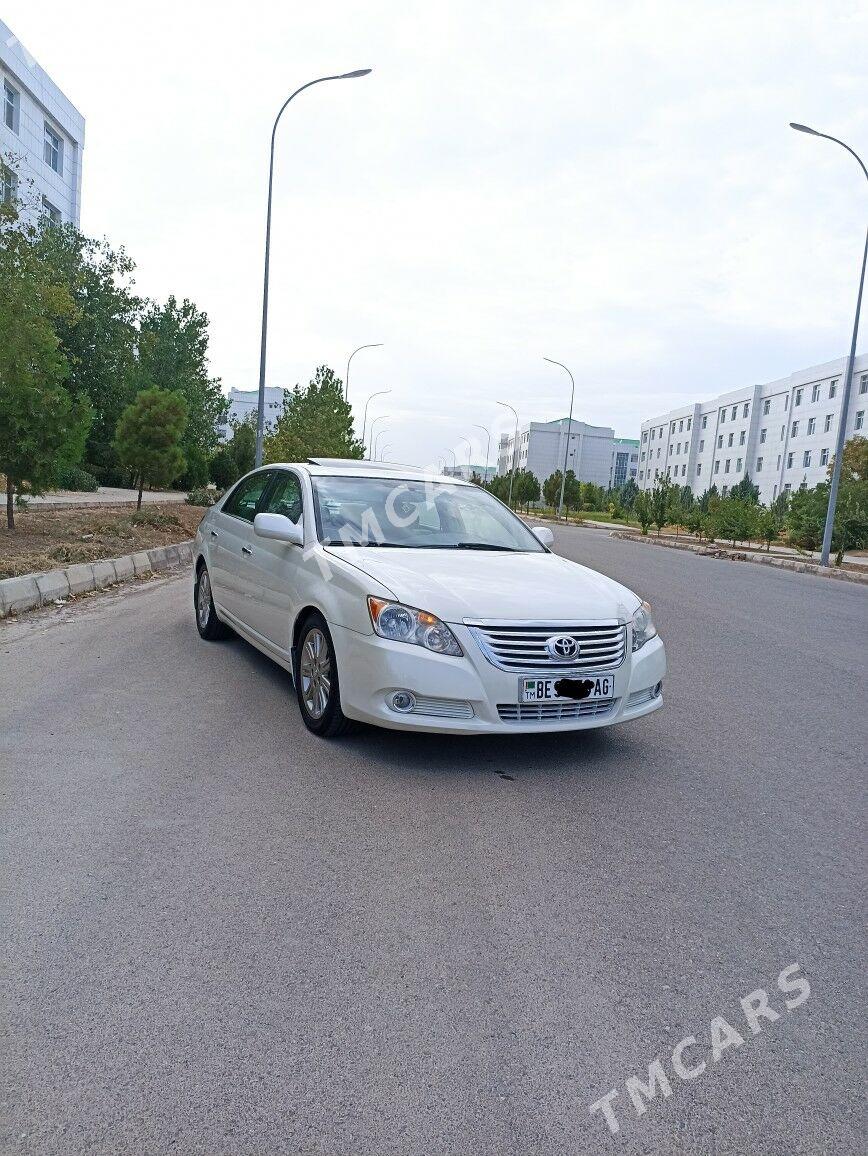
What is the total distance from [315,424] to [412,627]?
4068 centimetres

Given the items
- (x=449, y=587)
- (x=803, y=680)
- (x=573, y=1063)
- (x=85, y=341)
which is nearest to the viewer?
(x=573, y=1063)

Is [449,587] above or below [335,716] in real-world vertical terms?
above

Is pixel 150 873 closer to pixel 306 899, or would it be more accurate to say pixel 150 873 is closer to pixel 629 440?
pixel 306 899

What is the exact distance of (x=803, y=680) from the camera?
24.0 feet

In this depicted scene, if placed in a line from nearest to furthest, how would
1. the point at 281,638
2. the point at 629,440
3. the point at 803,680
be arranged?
the point at 281,638, the point at 803,680, the point at 629,440

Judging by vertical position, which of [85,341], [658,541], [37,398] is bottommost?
[658,541]

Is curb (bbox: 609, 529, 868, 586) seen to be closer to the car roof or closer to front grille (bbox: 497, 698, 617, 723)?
the car roof

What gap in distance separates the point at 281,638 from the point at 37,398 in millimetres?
8379

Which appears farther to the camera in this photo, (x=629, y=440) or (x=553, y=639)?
(x=629, y=440)

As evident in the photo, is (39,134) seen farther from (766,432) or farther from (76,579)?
(766,432)

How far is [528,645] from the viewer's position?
4434 mm

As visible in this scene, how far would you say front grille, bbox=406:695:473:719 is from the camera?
14.4 ft

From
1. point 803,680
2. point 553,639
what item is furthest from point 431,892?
point 803,680

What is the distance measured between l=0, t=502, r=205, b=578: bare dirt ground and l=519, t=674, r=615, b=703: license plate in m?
6.60
